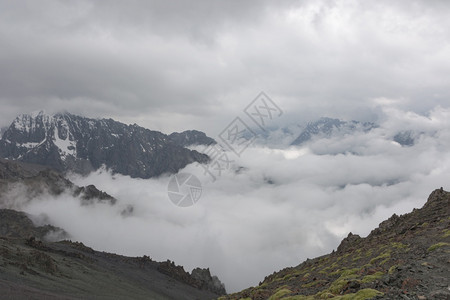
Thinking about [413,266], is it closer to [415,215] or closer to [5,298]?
[415,215]

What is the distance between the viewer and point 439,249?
3894cm

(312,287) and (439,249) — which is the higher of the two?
(439,249)

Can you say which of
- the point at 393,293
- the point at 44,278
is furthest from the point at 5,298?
the point at 393,293

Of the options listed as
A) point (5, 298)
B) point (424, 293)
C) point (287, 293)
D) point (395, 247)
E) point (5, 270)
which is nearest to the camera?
point (424, 293)

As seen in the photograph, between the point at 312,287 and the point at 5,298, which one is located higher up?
the point at 312,287

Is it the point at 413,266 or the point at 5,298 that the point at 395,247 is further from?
the point at 5,298

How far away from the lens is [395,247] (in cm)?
5272

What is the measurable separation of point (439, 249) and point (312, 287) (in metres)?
15.2

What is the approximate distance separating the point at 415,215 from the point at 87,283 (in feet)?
505

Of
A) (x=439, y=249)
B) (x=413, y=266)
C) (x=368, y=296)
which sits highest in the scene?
(x=439, y=249)

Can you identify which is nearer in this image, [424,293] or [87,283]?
[424,293]

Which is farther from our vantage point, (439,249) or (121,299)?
(121,299)

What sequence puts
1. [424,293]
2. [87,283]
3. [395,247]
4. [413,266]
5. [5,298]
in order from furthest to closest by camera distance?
1. [87,283]
2. [5,298]
3. [395,247]
4. [413,266]
5. [424,293]

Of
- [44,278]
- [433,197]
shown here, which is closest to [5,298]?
[44,278]
